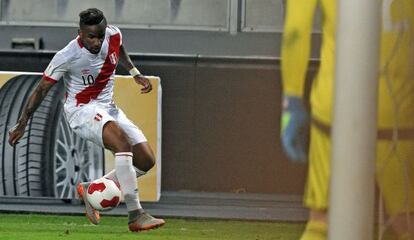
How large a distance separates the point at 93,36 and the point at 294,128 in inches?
133

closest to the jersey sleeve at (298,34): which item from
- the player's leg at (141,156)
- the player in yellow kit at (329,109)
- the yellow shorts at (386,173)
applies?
the player in yellow kit at (329,109)

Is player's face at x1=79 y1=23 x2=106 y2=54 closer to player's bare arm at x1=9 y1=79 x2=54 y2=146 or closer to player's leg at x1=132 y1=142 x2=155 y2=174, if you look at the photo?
player's bare arm at x1=9 y1=79 x2=54 y2=146

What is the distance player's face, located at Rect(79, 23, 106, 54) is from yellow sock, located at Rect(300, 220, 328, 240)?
3.27m

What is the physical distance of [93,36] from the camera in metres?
5.18

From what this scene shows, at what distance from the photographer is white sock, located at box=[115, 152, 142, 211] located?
5246mm

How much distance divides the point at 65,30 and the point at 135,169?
123 inches

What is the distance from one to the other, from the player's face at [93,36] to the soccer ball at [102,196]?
67cm

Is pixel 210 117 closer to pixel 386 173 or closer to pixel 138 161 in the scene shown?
pixel 138 161

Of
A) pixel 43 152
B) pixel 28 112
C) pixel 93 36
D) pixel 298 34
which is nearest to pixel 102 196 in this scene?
pixel 28 112

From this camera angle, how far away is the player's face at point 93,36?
5.14 metres

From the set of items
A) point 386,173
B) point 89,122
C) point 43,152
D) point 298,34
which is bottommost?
point 43,152

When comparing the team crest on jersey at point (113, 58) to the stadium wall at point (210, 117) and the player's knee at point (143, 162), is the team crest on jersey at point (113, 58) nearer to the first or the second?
the player's knee at point (143, 162)

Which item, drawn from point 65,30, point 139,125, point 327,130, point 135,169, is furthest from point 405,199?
point 65,30

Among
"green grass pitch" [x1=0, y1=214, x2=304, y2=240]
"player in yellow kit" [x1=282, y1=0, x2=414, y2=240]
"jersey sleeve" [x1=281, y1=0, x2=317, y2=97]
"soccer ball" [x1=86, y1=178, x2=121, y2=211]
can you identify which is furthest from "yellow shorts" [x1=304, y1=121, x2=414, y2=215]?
"soccer ball" [x1=86, y1=178, x2=121, y2=211]
